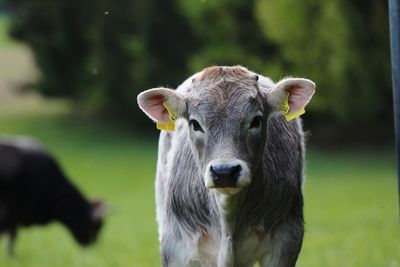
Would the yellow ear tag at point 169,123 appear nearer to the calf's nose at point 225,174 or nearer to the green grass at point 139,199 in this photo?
the calf's nose at point 225,174

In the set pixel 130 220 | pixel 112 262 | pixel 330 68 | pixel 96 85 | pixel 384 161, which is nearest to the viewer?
pixel 112 262

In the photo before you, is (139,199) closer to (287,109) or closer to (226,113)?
(287,109)

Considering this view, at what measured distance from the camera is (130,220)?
19.8 m

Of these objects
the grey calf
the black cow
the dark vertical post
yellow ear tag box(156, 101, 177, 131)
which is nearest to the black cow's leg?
the black cow

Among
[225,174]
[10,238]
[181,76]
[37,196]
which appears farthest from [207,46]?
[225,174]

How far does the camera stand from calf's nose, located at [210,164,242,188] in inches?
232

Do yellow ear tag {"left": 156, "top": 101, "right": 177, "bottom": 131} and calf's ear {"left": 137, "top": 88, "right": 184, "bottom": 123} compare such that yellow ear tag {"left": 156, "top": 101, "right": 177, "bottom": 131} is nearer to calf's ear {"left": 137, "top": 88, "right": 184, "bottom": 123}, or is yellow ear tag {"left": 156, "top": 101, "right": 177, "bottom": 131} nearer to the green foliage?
calf's ear {"left": 137, "top": 88, "right": 184, "bottom": 123}

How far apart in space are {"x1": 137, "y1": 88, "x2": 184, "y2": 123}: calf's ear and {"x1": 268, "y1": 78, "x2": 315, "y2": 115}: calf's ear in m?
0.61

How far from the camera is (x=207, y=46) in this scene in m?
30.2

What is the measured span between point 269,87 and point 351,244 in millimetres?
5539

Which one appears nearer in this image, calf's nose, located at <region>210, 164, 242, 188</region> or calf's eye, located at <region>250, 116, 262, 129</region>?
calf's nose, located at <region>210, 164, 242, 188</region>

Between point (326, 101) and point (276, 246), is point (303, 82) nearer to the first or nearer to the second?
point (276, 246)

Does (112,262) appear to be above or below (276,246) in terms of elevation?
below

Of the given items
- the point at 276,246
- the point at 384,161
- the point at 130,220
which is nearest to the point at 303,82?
the point at 276,246
